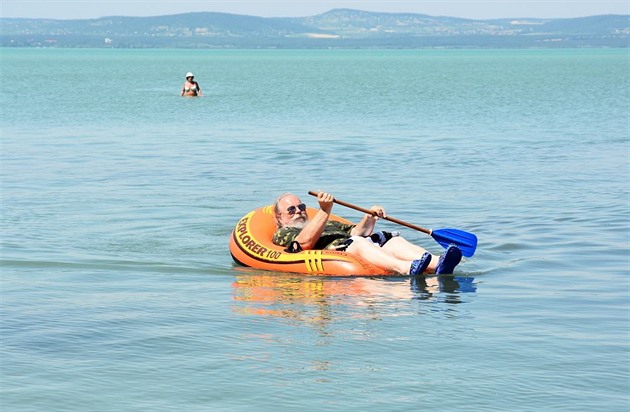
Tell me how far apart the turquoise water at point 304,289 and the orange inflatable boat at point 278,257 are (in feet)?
0.48

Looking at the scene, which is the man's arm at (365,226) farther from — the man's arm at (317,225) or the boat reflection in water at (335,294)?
the boat reflection in water at (335,294)

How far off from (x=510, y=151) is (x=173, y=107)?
1705 centimetres

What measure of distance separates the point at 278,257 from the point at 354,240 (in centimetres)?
71

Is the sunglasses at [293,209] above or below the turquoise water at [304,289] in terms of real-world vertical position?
above

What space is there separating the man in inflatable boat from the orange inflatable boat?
90 millimetres

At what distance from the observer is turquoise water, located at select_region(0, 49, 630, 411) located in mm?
7266

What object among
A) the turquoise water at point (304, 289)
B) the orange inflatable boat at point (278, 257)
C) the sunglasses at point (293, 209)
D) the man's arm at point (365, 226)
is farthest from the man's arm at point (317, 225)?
the man's arm at point (365, 226)

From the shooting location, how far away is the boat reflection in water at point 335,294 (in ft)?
30.2

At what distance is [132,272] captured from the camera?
1106cm

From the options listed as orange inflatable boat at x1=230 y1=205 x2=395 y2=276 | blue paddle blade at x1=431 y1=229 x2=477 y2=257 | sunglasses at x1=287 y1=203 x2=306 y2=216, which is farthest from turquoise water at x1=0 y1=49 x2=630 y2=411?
sunglasses at x1=287 y1=203 x2=306 y2=216

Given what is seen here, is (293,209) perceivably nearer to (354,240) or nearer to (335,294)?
(354,240)

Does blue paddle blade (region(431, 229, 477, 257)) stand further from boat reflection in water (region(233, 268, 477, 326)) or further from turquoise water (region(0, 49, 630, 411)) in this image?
boat reflection in water (region(233, 268, 477, 326))

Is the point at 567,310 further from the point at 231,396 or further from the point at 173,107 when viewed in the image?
the point at 173,107

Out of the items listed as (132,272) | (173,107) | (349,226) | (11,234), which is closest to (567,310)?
(349,226)
